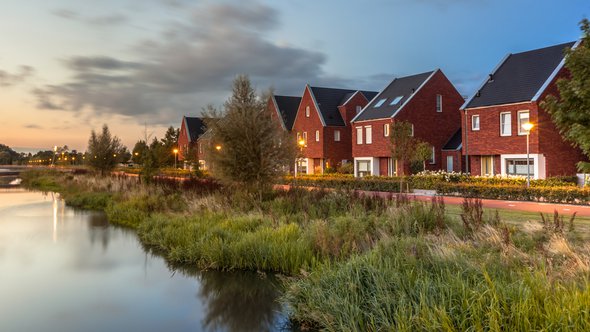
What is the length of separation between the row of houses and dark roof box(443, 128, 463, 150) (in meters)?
0.10

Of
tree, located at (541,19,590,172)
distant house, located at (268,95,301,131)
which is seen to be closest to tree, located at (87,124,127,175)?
distant house, located at (268,95,301,131)

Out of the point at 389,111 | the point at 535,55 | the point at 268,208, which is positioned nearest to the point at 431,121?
the point at 389,111

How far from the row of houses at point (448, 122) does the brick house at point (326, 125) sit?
0.09 meters

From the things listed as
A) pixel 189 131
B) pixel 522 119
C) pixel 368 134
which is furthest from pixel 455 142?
pixel 189 131

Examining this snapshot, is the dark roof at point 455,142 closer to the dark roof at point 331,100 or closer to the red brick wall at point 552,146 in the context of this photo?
the red brick wall at point 552,146

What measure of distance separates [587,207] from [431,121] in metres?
18.1

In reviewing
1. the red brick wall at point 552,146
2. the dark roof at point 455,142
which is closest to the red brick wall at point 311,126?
the dark roof at point 455,142

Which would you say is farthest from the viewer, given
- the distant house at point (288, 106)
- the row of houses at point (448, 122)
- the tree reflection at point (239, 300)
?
the distant house at point (288, 106)

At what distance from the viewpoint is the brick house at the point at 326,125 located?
1529 inches

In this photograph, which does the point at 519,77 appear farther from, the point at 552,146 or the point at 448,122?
the point at 448,122

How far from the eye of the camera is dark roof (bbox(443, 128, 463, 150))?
3161 centimetres

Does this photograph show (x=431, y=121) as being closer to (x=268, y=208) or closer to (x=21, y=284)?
(x=268, y=208)

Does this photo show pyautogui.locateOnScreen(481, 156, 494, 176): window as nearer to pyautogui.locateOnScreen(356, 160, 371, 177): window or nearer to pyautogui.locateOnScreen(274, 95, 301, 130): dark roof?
pyautogui.locateOnScreen(356, 160, 371, 177): window

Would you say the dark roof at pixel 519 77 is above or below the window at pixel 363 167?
above
